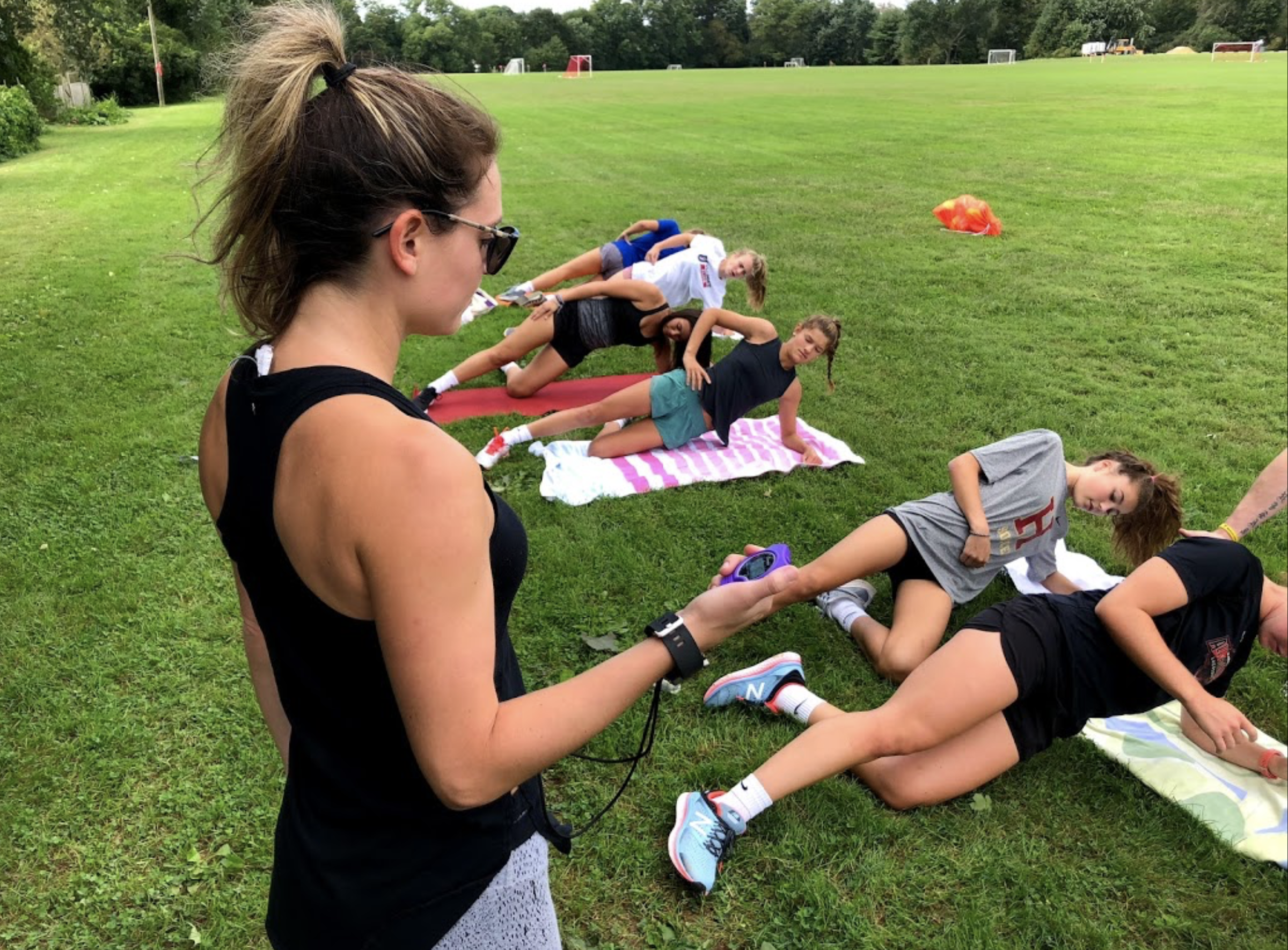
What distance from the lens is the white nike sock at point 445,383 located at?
6535mm

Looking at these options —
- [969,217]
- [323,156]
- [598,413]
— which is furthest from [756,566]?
[969,217]

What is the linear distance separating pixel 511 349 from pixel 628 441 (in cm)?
156

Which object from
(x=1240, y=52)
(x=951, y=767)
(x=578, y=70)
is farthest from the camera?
(x=578, y=70)

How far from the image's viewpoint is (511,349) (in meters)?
6.66

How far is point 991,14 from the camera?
228ft

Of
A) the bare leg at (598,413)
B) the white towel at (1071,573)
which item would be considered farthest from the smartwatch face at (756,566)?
the bare leg at (598,413)

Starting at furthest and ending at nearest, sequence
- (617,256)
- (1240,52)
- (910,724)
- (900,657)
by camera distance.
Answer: (1240,52)
(617,256)
(900,657)
(910,724)

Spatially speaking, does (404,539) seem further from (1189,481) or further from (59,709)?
(1189,481)

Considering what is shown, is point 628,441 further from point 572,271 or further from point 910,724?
point 910,724

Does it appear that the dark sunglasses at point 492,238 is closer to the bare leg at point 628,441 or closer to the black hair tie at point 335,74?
the black hair tie at point 335,74

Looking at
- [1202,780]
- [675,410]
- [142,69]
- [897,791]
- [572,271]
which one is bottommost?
[1202,780]

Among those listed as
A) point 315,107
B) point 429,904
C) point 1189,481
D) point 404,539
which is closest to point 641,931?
point 429,904

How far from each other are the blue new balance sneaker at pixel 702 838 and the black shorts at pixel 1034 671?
46.2 inches

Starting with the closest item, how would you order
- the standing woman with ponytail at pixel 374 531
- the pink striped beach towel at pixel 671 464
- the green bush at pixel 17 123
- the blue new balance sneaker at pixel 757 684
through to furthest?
1. the standing woman with ponytail at pixel 374 531
2. the blue new balance sneaker at pixel 757 684
3. the pink striped beach towel at pixel 671 464
4. the green bush at pixel 17 123
